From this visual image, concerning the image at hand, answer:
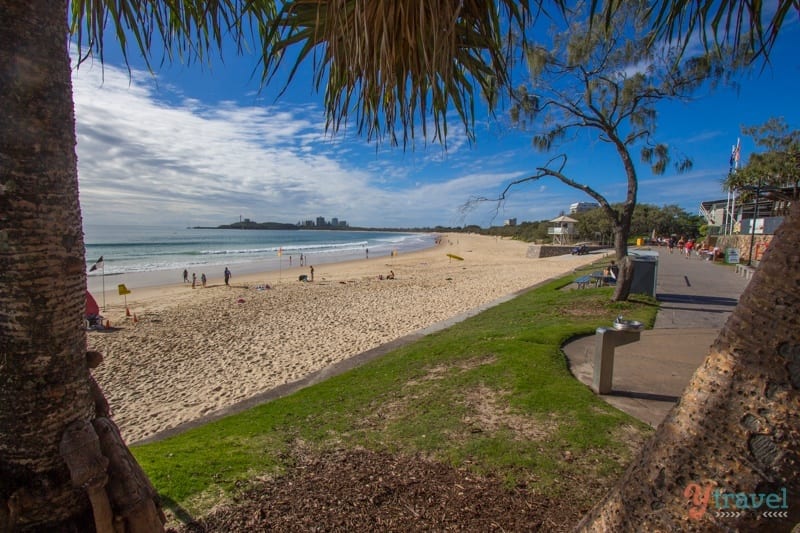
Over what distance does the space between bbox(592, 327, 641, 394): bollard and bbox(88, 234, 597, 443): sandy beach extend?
16.0 feet

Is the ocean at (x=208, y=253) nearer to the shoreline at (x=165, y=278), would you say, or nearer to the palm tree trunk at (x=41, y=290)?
the shoreline at (x=165, y=278)

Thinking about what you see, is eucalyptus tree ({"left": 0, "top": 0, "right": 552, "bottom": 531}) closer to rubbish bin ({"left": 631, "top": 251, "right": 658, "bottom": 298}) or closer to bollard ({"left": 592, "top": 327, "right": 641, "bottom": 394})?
bollard ({"left": 592, "top": 327, "right": 641, "bottom": 394})

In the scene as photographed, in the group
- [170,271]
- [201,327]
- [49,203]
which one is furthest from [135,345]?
[170,271]

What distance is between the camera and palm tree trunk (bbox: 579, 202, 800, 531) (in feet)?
2.89

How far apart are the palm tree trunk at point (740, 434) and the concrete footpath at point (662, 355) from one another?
3.32 feet

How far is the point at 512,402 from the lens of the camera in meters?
4.27

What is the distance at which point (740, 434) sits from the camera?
36.3 inches

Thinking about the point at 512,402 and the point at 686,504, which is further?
the point at 512,402

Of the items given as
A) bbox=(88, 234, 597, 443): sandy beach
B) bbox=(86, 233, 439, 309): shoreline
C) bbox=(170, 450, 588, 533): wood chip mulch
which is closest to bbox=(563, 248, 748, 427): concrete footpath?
bbox=(170, 450, 588, 533): wood chip mulch

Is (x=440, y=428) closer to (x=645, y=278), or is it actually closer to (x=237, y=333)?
(x=645, y=278)

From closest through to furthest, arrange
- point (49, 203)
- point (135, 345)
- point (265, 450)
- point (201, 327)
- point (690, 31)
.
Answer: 1. point (49, 203)
2. point (690, 31)
3. point (265, 450)
4. point (135, 345)
5. point (201, 327)

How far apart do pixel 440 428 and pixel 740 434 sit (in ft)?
10.2

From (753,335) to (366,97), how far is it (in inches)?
70.1

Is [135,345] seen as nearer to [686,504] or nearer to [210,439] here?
[210,439]
